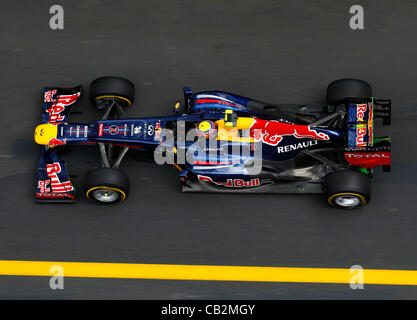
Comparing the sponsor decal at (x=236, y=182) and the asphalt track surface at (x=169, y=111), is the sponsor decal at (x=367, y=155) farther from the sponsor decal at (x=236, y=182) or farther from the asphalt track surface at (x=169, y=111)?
the sponsor decal at (x=236, y=182)

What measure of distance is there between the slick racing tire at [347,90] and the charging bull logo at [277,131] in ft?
2.47

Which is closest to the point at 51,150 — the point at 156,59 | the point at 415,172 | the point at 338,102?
the point at 156,59

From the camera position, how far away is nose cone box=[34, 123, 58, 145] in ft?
28.8

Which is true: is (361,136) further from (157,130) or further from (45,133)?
(45,133)

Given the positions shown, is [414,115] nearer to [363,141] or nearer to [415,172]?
[415,172]

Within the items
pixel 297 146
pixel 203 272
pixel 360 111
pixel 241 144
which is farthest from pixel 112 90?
pixel 360 111

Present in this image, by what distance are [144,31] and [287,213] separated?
3.62m

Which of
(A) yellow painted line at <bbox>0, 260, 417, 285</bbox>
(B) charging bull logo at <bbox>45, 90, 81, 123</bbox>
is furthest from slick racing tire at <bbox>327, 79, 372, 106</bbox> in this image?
(B) charging bull logo at <bbox>45, 90, 81, 123</bbox>

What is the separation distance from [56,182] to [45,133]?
0.67 m

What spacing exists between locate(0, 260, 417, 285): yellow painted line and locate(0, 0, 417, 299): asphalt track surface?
8 centimetres

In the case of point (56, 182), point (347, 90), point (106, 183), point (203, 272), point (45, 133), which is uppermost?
point (347, 90)

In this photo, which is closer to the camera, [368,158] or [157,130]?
[368,158]

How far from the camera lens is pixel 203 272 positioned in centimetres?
875

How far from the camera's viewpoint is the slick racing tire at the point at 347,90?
880 centimetres
